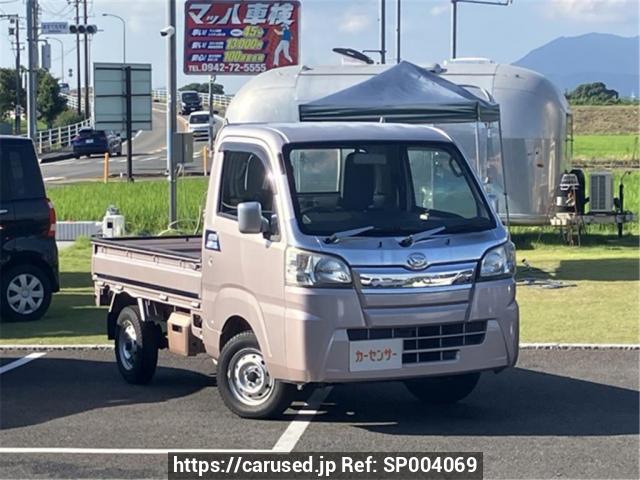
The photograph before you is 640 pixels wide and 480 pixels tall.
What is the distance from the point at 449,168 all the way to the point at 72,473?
352cm

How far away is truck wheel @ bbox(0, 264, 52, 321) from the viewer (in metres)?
12.6

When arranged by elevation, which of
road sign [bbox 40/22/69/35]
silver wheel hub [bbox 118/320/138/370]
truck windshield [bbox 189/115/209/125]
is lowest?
silver wheel hub [bbox 118/320/138/370]

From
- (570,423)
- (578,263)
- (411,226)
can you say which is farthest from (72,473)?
(578,263)

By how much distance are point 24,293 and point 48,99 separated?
61.0 m

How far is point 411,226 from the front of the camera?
303 inches

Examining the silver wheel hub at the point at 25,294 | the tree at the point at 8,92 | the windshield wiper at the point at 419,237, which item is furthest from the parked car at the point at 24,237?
the tree at the point at 8,92

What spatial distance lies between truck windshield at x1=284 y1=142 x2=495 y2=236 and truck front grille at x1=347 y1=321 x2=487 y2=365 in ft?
2.20

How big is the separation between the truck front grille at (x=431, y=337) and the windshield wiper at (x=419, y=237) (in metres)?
0.56

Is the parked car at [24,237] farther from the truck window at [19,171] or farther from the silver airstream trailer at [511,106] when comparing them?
the silver airstream trailer at [511,106]

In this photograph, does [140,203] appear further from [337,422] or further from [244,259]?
[337,422]

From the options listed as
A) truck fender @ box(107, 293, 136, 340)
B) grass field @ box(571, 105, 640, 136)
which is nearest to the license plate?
truck fender @ box(107, 293, 136, 340)

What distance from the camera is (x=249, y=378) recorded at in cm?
780

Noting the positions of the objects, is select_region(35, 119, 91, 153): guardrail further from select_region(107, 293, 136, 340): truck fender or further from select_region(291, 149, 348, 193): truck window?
select_region(291, 149, 348, 193): truck window

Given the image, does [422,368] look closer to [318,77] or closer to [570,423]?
[570,423]
